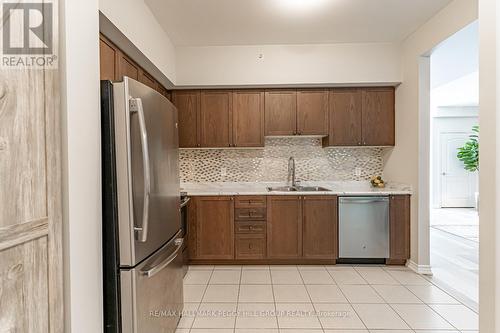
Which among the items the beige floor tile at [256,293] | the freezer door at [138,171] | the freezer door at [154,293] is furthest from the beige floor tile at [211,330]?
the freezer door at [138,171]

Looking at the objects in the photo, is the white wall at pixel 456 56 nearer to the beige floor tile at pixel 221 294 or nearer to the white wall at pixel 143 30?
the white wall at pixel 143 30

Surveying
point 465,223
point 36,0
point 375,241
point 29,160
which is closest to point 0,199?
point 29,160

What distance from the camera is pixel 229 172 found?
4367 mm

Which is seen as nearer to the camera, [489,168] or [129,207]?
[489,168]

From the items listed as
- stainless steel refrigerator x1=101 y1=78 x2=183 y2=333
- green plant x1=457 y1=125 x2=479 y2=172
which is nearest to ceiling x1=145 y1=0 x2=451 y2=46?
stainless steel refrigerator x1=101 y1=78 x2=183 y2=333

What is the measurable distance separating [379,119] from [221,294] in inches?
116

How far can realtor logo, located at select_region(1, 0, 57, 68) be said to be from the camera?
0.90 metres

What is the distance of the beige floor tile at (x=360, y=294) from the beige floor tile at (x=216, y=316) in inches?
43.7

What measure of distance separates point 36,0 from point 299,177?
12.2ft

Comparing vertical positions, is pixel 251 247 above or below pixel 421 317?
above

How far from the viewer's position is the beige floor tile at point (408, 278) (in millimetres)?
3189

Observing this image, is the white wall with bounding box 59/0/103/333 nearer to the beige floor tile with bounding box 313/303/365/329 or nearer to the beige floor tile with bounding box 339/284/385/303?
the beige floor tile with bounding box 313/303/365/329

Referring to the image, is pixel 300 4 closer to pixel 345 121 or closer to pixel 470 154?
pixel 345 121

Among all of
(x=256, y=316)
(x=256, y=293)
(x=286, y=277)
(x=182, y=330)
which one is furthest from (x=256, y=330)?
(x=286, y=277)
